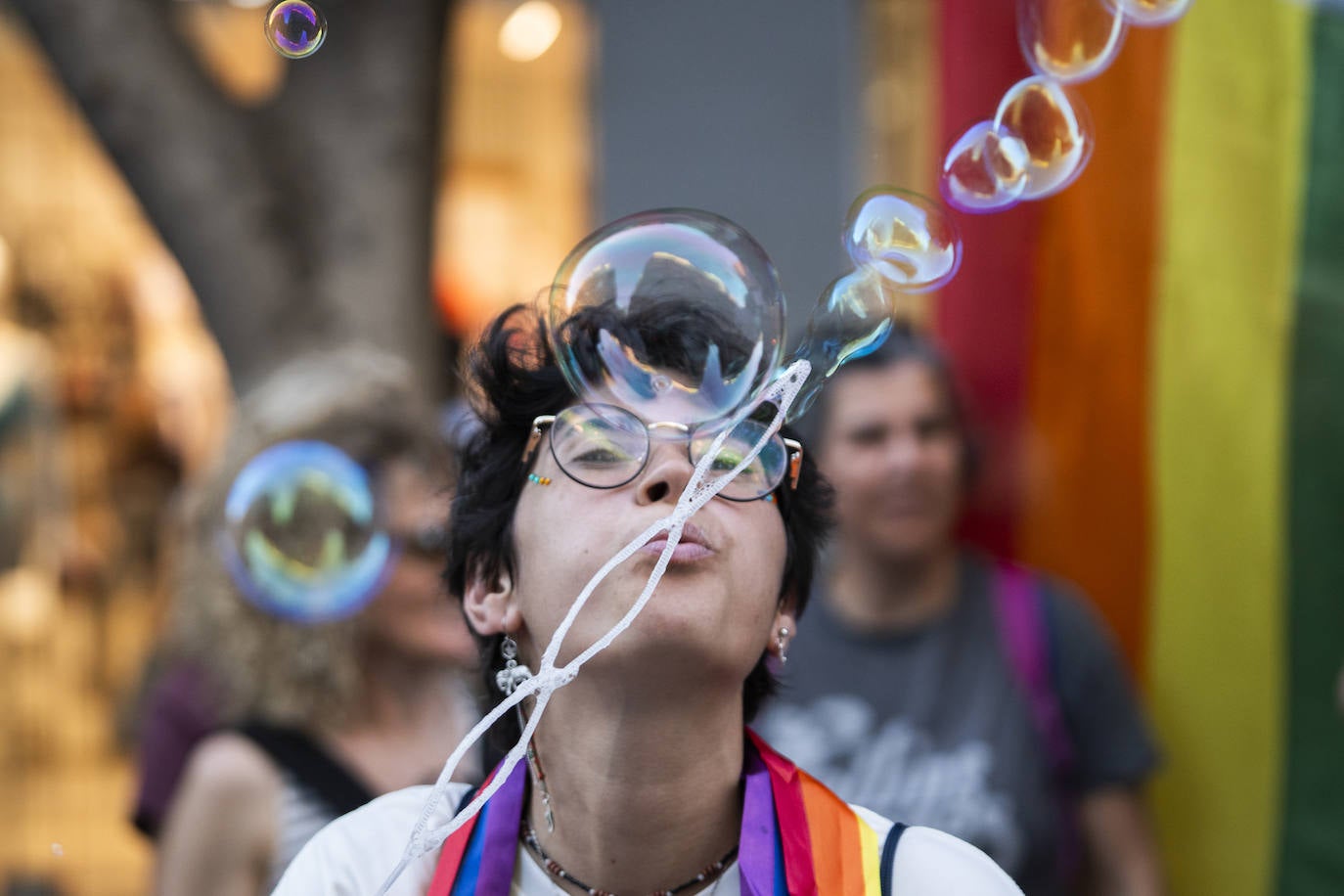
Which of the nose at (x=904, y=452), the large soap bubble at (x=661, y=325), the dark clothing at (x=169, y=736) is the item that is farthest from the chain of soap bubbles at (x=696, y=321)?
the dark clothing at (x=169, y=736)

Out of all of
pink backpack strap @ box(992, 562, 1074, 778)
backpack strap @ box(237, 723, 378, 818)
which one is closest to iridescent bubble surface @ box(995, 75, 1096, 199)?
pink backpack strap @ box(992, 562, 1074, 778)

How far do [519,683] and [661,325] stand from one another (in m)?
0.48

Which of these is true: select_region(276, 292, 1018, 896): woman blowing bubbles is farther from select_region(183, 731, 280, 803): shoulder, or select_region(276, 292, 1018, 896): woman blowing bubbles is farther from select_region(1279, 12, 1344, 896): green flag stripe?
select_region(1279, 12, 1344, 896): green flag stripe

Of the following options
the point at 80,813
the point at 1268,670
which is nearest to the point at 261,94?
the point at 1268,670

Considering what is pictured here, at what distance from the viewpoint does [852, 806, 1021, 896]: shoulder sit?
1.54 meters

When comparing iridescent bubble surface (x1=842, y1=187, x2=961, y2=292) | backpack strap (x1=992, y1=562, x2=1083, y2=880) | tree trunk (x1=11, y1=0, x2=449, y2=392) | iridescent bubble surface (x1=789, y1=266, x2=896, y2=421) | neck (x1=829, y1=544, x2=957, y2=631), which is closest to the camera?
iridescent bubble surface (x1=789, y1=266, x2=896, y2=421)

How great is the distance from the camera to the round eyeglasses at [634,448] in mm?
1635

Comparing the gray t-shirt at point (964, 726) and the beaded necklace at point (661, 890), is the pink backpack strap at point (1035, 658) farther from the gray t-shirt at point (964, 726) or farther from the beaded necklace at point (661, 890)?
the beaded necklace at point (661, 890)

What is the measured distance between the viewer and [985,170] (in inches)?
86.7

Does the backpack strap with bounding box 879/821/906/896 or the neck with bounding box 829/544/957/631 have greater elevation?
the backpack strap with bounding box 879/821/906/896

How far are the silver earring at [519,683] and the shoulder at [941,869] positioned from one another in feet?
1.30

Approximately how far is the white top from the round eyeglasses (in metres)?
→ 0.43

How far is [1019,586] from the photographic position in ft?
9.54

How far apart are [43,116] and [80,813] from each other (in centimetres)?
305
